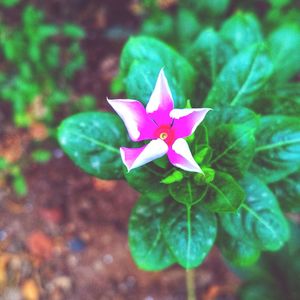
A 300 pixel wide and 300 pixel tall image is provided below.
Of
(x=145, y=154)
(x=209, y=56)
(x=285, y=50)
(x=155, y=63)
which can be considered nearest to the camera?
(x=145, y=154)

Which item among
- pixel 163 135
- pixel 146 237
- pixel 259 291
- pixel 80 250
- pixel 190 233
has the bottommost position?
pixel 80 250

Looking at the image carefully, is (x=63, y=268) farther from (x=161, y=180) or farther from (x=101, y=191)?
(x=161, y=180)

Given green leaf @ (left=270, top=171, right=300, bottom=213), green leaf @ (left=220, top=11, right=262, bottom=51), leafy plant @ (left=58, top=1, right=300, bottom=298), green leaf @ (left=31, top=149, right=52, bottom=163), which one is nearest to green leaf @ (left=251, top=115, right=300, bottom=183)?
leafy plant @ (left=58, top=1, right=300, bottom=298)

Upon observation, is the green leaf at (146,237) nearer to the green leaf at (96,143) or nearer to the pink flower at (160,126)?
the green leaf at (96,143)

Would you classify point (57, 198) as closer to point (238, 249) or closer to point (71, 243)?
point (71, 243)

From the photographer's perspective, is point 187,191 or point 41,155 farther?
point 41,155

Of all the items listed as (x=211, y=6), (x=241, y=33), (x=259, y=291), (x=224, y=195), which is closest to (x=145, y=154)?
(x=224, y=195)

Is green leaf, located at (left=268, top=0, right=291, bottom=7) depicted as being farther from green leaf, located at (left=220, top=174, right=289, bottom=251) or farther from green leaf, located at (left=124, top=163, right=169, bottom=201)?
green leaf, located at (left=124, top=163, right=169, bottom=201)
